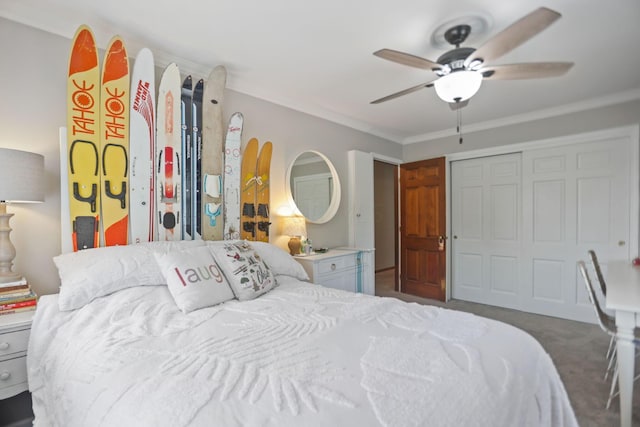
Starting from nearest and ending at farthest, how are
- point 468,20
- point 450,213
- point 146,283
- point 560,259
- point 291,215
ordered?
point 146,283 < point 468,20 < point 291,215 < point 560,259 < point 450,213

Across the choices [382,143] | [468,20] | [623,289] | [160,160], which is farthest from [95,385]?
[382,143]

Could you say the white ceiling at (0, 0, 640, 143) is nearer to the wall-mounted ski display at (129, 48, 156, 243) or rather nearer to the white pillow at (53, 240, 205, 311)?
the wall-mounted ski display at (129, 48, 156, 243)

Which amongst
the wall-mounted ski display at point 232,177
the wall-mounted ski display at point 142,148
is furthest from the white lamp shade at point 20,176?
the wall-mounted ski display at point 232,177

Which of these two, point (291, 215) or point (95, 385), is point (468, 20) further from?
point (95, 385)

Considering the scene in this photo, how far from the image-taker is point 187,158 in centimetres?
236

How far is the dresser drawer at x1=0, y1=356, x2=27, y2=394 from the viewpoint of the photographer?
1.40 m

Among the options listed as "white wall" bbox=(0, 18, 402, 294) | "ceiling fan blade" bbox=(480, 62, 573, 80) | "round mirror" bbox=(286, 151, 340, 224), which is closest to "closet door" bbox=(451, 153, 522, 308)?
"round mirror" bbox=(286, 151, 340, 224)

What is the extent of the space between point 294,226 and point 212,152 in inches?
38.8

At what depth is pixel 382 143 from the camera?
4.39 m

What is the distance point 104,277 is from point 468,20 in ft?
8.33

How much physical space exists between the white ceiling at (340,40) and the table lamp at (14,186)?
0.87 meters

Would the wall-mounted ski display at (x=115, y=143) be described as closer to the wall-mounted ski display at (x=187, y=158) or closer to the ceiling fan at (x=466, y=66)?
the wall-mounted ski display at (x=187, y=158)

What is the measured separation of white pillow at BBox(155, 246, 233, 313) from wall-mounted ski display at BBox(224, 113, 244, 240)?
765 mm

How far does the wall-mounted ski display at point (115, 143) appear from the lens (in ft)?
6.49
